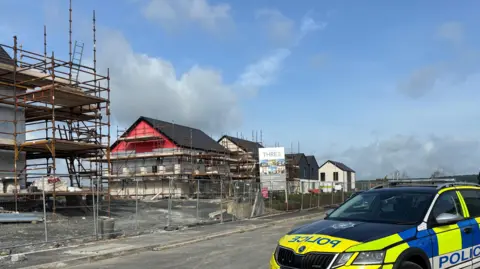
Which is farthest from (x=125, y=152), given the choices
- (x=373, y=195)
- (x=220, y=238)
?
(x=373, y=195)

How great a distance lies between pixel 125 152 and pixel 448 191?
46515 millimetres

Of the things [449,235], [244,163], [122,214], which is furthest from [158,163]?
[449,235]

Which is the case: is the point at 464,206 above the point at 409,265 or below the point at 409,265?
above

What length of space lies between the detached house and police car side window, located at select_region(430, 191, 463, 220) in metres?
36.7

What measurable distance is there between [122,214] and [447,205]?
69.6ft

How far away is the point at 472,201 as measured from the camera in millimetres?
7391

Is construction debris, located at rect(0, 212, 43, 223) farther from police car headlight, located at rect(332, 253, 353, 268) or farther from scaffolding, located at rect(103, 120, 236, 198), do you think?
scaffolding, located at rect(103, 120, 236, 198)

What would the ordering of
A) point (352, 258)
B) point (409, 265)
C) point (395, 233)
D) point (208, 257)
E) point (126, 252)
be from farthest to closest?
point (126, 252) → point (208, 257) → point (395, 233) → point (409, 265) → point (352, 258)

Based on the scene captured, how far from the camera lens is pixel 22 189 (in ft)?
79.9

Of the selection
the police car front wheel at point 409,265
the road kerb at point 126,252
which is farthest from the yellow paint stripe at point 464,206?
the road kerb at point 126,252

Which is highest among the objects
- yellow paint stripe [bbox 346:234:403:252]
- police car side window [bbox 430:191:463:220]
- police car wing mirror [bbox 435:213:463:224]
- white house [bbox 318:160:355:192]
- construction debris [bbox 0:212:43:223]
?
police car side window [bbox 430:191:463:220]

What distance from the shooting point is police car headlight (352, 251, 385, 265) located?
17.5 ft

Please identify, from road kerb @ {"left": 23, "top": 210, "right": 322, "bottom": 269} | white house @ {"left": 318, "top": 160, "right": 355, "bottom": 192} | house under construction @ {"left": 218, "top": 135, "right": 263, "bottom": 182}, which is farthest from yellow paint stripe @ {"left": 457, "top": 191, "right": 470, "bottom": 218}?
white house @ {"left": 318, "top": 160, "right": 355, "bottom": 192}

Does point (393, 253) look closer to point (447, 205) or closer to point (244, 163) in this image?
point (447, 205)
